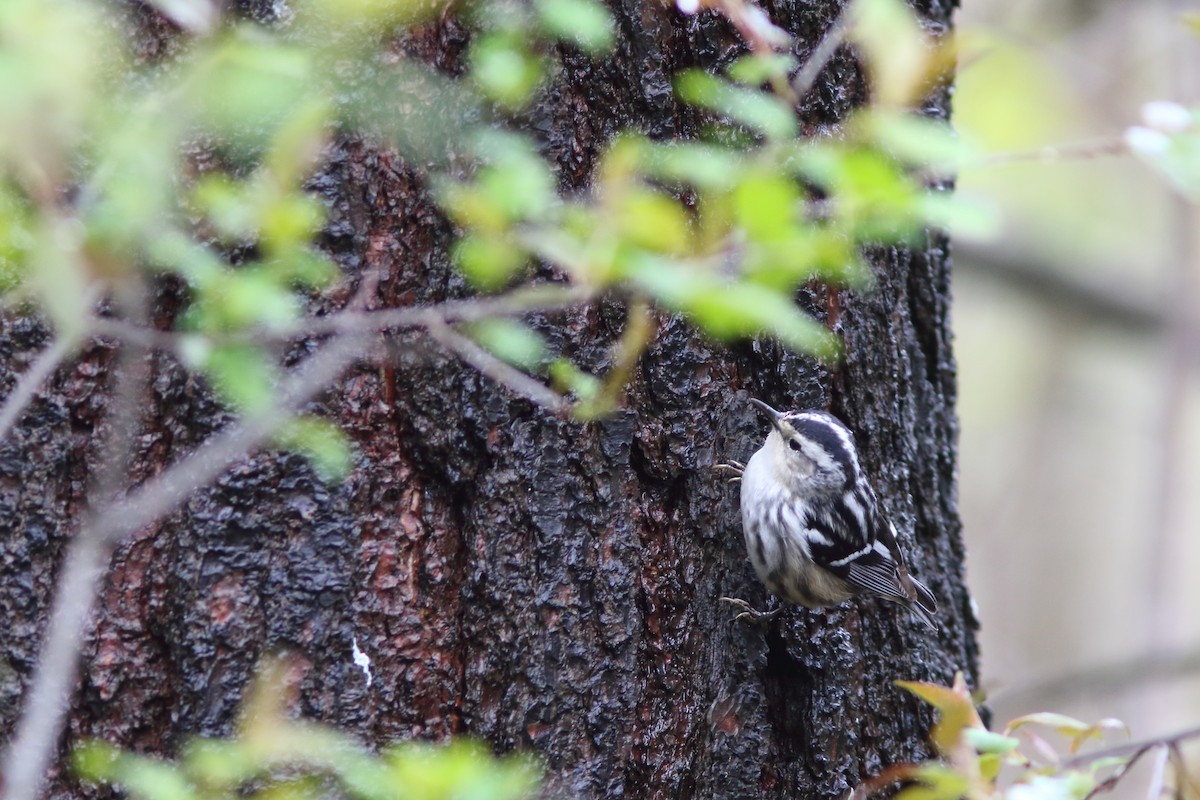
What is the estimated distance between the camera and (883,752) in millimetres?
3193

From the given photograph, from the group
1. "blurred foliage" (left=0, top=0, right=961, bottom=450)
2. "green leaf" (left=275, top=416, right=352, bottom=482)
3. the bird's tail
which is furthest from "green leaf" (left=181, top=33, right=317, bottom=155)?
the bird's tail

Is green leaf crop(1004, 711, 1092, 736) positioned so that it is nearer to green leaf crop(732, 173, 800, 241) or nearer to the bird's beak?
the bird's beak

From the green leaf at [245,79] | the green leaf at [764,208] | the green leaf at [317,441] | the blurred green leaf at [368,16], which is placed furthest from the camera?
the green leaf at [317,441]

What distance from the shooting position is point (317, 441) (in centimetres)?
248

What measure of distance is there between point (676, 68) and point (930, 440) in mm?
1326

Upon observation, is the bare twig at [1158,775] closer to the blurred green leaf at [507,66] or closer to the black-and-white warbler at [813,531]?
the black-and-white warbler at [813,531]

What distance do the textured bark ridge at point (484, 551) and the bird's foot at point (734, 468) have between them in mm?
46

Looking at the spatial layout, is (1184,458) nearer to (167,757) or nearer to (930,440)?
(930,440)

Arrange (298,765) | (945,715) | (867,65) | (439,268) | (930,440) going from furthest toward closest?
(930,440), (867,65), (439,268), (298,765), (945,715)

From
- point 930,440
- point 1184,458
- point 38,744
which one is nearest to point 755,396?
point 930,440

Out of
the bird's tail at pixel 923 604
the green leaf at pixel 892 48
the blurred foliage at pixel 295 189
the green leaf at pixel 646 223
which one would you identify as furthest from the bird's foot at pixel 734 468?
the green leaf at pixel 646 223

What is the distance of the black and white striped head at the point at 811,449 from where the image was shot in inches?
123

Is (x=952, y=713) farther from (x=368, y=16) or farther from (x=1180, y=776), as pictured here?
(x=368, y=16)

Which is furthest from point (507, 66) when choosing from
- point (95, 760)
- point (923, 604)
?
point (923, 604)
